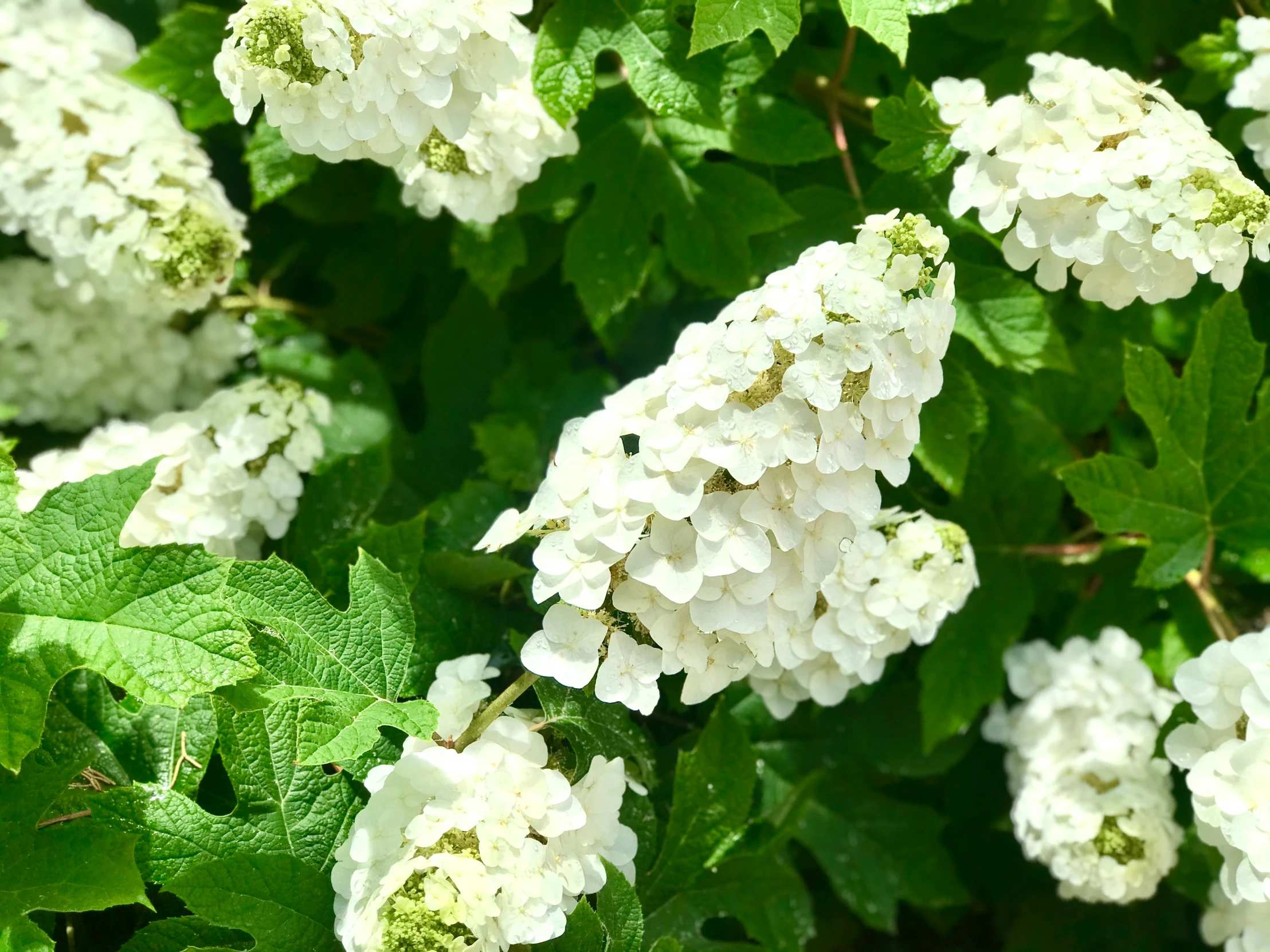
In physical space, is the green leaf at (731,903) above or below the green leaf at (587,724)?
below

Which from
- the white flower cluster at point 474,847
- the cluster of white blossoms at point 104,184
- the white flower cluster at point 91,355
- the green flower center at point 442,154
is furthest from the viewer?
the white flower cluster at point 91,355

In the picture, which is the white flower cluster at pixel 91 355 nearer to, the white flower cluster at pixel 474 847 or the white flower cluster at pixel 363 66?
the white flower cluster at pixel 363 66

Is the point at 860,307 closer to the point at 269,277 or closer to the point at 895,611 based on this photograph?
the point at 895,611

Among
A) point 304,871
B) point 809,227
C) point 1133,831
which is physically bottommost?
point 1133,831

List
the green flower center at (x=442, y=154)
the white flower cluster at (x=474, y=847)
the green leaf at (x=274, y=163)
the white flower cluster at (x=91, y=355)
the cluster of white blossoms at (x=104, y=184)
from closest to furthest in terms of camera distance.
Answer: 1. the white flower cluster at (x=474, y=847)
2. the green flower center at (x=442, y=154)
3. the cluster of white blossoms at (x=104, y=184)
4. the green leaf at (x=274, y=163)
5. the white flower cluster at (x=91, y=355)

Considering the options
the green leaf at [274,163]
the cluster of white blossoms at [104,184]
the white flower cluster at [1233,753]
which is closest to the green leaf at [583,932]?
the white flower cluster at [1233,753]

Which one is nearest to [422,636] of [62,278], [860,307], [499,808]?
[499,808]

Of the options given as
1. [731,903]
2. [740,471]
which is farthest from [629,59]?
[731,903]
